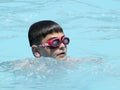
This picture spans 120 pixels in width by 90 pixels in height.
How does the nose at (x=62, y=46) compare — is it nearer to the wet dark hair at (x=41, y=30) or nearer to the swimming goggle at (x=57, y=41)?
the swimming goggle at (x=57, y=41)

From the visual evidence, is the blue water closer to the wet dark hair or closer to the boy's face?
the boy's face

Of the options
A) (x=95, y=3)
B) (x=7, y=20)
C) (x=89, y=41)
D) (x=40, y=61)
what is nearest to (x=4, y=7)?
(x=7, y=20)

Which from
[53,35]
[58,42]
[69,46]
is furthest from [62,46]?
[69,46]

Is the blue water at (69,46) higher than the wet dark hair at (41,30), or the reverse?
the wet dark hair at (41,30)

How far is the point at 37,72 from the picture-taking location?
579 centimetres

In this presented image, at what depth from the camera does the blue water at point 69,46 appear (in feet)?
18.6

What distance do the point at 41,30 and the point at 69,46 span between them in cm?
197

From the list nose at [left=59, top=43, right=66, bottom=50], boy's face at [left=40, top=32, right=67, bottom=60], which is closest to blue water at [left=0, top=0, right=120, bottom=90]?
boy's face at [left=40, top=32, right=67, bottom=60]

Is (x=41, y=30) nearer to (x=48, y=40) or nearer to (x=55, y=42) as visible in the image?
(x=48, y=40)

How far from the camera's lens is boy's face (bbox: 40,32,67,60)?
560 cm

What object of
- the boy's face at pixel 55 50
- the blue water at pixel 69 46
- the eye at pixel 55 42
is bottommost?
the blue water at pixel 69 46

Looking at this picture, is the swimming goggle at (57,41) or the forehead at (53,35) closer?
the swimming goggle at (57,41)

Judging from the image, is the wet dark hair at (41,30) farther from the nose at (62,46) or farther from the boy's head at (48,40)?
the nose at (62,46)

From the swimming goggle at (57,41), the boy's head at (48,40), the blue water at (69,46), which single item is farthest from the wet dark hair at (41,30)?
the blue water at (69,46)
